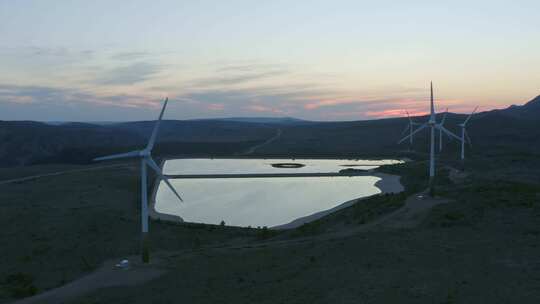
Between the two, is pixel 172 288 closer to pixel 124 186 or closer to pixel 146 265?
pixel 146 265

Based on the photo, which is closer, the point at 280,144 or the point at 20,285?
the point at 20,285

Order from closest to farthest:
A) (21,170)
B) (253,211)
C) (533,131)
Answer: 1. (253,211)
2. (21,170)
3. (533,131)

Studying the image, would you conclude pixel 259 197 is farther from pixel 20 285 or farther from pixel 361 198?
pixel 20 285

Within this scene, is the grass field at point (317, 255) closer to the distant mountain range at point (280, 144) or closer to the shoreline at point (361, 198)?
the shoreline at point (361, 198)

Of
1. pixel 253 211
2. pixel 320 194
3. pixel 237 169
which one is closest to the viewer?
pixel 253 211

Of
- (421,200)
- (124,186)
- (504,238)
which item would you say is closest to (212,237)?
(421,200)

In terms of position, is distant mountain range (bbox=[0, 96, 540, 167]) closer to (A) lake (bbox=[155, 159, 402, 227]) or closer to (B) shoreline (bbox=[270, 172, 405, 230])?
(B) shoreline (bbox=[270, 172, 405, 230])

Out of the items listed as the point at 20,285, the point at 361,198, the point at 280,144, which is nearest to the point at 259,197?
the point at 361,198

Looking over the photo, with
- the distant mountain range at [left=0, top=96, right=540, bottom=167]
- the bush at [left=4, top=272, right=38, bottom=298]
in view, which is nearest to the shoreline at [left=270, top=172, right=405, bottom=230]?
the bush at [left=4, top=272, right=38, bottom=298]

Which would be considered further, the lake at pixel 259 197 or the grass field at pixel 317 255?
the lake at pixel 259 197

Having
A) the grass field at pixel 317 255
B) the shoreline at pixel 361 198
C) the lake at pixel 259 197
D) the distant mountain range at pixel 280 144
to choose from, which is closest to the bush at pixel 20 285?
the grass field at pixel 317 255

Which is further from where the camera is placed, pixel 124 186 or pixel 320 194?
pixel 124 186
